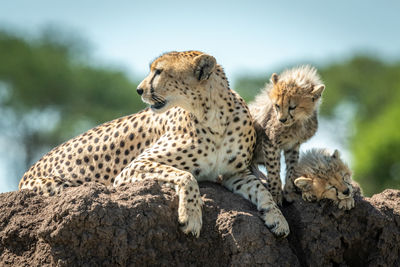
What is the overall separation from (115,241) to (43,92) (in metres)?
16.3

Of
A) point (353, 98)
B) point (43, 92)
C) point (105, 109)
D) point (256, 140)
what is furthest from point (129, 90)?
point (256, 140)

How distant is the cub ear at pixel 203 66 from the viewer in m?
4.85

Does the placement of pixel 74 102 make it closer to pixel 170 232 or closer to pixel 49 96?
pixel 49 96

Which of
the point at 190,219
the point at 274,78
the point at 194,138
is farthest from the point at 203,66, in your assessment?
the point at 190,219

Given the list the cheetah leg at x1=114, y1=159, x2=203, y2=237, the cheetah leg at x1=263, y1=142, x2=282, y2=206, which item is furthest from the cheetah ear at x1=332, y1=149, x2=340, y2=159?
the cheetah leg at x1=114, y1=159, x2=203, y2=237

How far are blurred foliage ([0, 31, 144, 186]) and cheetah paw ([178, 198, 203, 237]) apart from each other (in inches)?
590

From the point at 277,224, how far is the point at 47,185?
70.1 inches

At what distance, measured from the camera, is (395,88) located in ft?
75.3

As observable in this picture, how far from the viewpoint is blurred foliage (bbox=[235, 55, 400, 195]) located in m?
18.2

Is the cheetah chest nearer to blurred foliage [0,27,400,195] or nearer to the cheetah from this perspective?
the cheetah

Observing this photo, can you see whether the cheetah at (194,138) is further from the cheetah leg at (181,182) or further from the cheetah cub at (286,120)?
the cheetah cub at (286,120)

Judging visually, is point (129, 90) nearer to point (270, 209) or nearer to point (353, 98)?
point (353, 98)

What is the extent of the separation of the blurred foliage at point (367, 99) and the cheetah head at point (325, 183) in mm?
13100

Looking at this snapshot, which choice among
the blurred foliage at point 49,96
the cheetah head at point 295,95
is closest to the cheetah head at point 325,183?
the cheetah head at point 295,95
